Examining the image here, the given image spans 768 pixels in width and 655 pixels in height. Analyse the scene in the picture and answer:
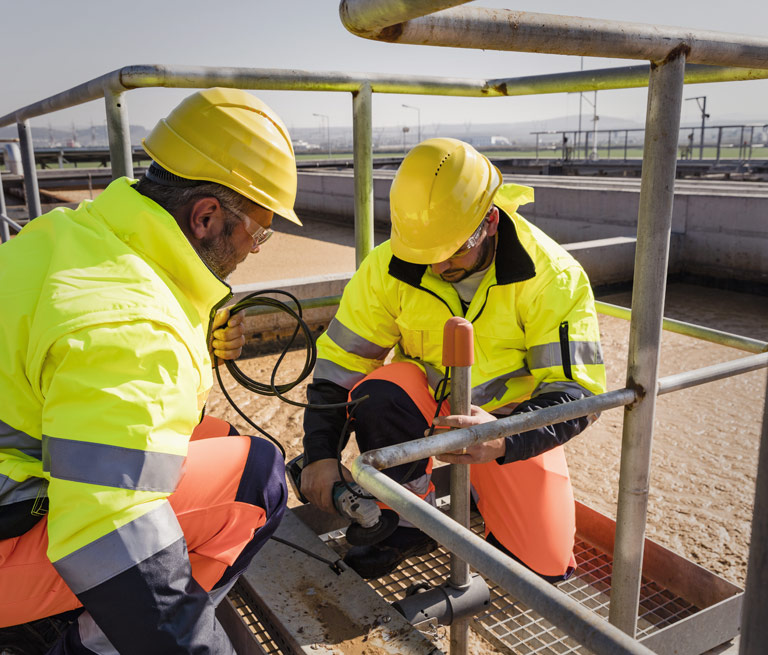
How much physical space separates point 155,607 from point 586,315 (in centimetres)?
148

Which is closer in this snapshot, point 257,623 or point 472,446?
point 472,446

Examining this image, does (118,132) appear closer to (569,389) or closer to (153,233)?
(153,233)

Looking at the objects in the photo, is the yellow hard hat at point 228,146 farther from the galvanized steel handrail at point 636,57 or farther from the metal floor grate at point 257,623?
the metal floor grate at point 257,623

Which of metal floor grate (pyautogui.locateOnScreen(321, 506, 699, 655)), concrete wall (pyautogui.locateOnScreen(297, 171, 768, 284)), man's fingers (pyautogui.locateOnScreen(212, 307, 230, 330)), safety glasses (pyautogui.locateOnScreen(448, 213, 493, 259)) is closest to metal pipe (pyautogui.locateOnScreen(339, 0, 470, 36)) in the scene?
safety glasses (pyautogui.locateOnScreen(448, 213, 493, 259))

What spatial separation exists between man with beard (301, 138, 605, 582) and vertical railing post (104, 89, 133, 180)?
34.9 inches

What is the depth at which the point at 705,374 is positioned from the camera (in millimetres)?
1766

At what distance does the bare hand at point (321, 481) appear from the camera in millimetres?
2295

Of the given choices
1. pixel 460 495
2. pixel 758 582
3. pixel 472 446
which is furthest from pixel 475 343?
pixel 758 582

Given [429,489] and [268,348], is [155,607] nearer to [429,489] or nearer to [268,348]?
[429,489]

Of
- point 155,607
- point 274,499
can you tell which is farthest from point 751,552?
point 274,499

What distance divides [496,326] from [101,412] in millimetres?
1405

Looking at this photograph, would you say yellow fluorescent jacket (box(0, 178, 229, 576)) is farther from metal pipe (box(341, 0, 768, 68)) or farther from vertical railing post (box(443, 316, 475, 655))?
metal pipe (box(341, 0, 768, 68))

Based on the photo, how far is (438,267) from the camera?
7.73 ft

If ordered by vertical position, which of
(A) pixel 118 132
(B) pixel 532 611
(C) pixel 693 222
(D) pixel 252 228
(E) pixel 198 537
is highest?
(A) pixel 118 132
